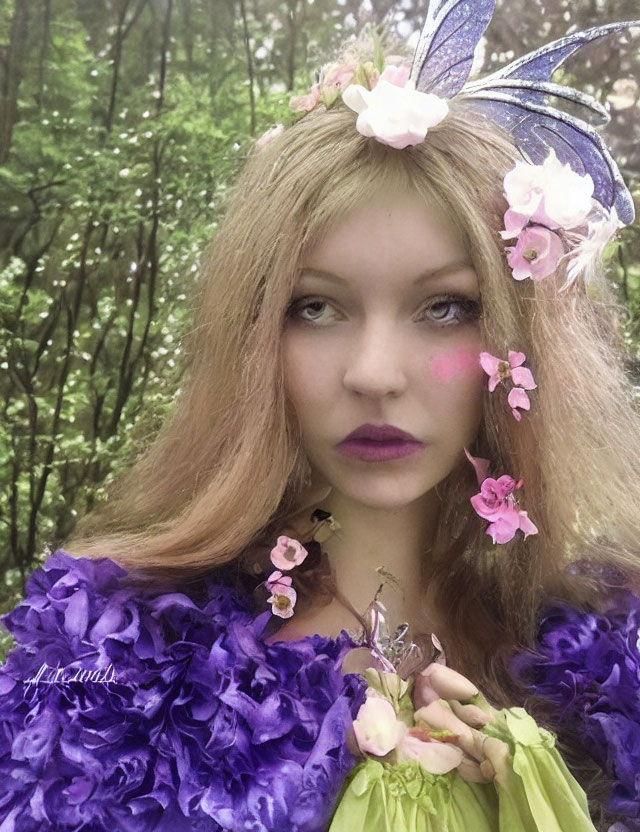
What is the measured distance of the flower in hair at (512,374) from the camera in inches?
34.4

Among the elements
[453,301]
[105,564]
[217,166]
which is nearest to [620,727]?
[453,301]

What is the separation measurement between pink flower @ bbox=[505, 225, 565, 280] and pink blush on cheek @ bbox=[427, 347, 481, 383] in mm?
106

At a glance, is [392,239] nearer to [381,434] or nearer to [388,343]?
[388,343]

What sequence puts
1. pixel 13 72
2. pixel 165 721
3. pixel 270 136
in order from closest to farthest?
pixel 165 721 < pixel 270 136 < pixel 13 72

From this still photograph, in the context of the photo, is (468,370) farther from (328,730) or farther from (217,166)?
(217,166)

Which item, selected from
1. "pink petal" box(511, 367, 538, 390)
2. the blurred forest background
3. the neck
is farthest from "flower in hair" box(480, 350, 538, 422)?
the blurred forest background

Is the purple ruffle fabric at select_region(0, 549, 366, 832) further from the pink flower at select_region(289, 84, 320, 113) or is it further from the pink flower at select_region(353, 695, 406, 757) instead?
the pink flower at select_region(289, 84, 320, 113)

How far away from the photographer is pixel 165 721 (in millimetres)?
807

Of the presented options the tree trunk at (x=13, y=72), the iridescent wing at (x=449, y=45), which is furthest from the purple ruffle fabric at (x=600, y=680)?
the tree trunk at (x=13, y=72)

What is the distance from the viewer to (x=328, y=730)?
792 mm

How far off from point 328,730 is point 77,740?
10.5 inches

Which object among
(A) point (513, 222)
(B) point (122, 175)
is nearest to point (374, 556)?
(A) point (513, 222)

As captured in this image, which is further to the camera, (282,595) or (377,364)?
(282,595)

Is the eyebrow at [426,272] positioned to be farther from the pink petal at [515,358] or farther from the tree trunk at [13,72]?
the tree trunk at [13,72]
